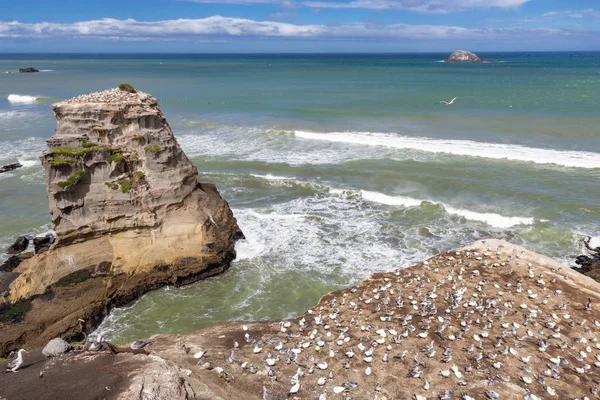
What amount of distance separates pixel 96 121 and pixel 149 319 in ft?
25.2

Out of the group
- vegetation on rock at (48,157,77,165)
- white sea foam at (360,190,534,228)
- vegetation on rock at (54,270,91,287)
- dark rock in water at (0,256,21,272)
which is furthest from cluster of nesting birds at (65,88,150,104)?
white sea foam at (360,190,534,228)

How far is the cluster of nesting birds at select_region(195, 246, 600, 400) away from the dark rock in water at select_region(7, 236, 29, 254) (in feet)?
44.5

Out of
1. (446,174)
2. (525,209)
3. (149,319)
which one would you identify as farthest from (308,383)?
(446,174)

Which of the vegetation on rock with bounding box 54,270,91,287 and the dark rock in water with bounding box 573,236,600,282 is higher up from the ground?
the dark rock in water with bounding box 573,236,600,282

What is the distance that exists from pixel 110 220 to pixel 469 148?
29.1m

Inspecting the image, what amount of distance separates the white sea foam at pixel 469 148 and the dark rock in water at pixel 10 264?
91.5 feet

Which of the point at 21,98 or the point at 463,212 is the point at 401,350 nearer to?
the point at 463,212

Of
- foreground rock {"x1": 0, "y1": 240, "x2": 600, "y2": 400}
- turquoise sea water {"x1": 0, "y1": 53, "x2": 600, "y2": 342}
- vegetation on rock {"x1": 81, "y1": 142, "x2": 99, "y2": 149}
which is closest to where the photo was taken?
foreground rock {"x1": 0, "y1": 240, "x2": 600, "y2": 400}

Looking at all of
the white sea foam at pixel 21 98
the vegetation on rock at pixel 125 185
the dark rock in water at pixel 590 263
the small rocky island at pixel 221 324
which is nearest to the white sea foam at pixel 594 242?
the dark rock in water at pixel 590 263

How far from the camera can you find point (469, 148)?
36.2 m

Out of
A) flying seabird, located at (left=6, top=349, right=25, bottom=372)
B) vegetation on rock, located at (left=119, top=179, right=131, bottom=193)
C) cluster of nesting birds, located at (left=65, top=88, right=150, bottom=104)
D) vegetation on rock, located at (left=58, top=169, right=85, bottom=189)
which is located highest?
cluster of nesting birds, located at (left=65, top=88, right=150, bottom=104)

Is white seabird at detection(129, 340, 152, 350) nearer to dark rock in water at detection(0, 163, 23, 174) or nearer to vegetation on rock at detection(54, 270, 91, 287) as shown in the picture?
vegetation on rock at detection(54, 270, 91, 287)

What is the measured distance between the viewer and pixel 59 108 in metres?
16.4

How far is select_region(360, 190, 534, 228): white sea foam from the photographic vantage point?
74.9ft
